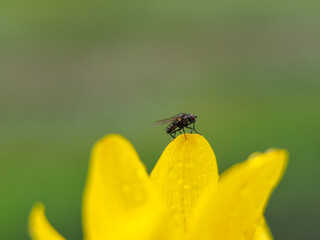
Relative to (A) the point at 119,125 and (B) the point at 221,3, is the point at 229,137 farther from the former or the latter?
(B) the point at 221,3

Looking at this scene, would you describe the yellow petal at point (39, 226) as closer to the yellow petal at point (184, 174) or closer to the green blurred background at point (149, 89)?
the yellow petal at point (184, 174)

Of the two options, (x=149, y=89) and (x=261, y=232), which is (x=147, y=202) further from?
(x=149, y=89)

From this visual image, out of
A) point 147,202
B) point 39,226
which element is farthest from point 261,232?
point 39,226

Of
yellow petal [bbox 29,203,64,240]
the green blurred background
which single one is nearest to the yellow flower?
yellow petal [bbox 29,203,64,240]

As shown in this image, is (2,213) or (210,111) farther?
(210,111)

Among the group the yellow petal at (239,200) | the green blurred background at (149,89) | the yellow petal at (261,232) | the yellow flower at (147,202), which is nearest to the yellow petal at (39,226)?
the yellow flower at (147,202)

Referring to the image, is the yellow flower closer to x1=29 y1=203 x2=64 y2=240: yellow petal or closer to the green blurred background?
x1=29 y1=203 x2=64 y2=240: yellow petal

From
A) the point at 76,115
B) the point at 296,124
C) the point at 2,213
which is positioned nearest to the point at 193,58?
the point at 76,115
